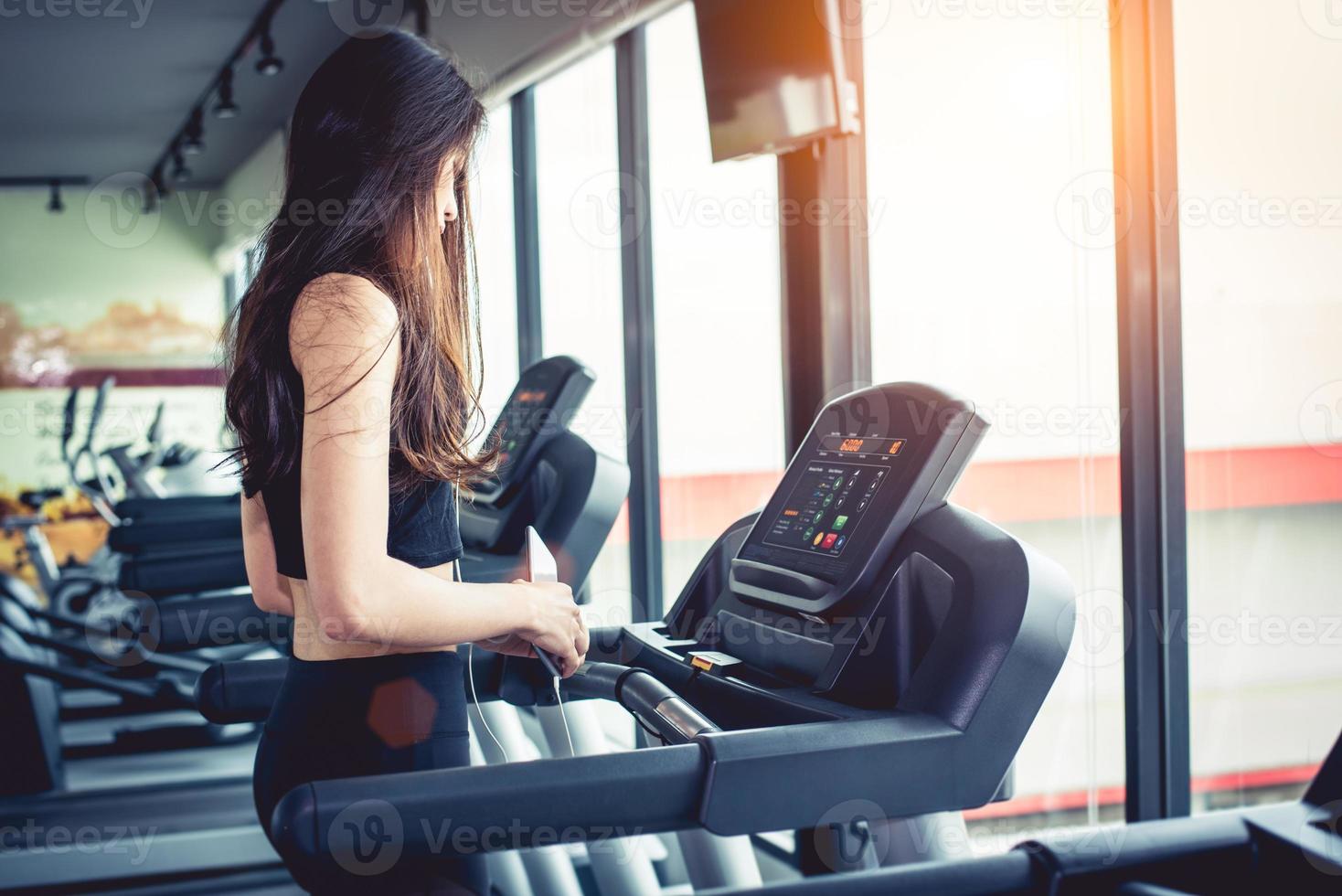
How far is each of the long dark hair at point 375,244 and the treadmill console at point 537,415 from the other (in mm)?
1196

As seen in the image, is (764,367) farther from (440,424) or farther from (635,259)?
(440,424)

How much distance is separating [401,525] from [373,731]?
0.69ft

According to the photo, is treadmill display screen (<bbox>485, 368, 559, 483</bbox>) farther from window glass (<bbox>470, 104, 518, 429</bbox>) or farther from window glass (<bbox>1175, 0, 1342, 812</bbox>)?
window glass (<bbox>470, 104, 518, 429</bbox>)

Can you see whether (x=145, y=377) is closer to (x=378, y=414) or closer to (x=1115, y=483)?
(x=1115, y=483)

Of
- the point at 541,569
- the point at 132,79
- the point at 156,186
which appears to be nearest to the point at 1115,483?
the point at 541,569

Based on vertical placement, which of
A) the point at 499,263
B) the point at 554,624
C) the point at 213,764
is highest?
the point at 499,263

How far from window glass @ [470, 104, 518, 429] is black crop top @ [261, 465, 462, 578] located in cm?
379

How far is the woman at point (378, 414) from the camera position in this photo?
113 cm

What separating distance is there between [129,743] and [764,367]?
10.1ft

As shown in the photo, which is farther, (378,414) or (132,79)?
(132,79)

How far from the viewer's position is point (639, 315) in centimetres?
380

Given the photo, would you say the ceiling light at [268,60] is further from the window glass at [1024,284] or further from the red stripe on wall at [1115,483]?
the window glass at [1024,284]

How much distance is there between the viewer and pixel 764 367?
3.55m

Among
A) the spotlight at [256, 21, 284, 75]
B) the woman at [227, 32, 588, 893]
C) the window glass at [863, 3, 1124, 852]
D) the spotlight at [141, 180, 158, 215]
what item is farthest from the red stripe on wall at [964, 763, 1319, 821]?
the spotlight at [141, 180, 158, 215]
